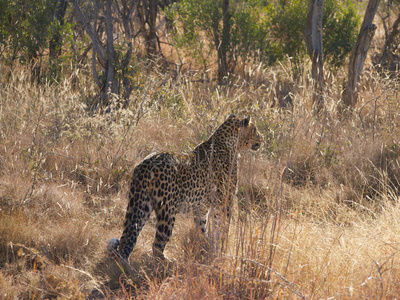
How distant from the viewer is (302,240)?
3984 mm

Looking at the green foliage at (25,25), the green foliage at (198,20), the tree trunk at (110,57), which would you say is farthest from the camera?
the green foliage at (198,20)

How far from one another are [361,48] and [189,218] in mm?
5536

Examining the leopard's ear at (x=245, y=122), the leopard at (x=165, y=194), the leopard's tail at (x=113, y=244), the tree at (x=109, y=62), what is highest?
the tree at (x=109, y=62)

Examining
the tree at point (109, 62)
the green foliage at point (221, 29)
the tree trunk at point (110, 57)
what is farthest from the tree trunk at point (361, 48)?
the tree trunk at point (110, 57)

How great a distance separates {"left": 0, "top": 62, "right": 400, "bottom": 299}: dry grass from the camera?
11.1ft

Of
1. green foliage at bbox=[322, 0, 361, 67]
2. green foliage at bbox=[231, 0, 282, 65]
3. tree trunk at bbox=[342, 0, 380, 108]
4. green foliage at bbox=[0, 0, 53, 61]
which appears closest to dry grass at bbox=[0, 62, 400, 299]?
tree trunk at bbox=[342, 0, 380, 108]

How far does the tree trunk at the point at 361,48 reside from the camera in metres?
8.55

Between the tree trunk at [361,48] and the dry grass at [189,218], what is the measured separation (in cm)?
50

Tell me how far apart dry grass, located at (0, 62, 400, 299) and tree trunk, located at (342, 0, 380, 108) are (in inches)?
19.5

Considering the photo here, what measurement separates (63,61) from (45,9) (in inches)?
47.1

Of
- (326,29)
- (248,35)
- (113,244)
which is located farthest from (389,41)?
(113,244)

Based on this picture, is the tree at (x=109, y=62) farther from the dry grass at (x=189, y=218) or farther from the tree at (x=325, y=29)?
the tree at (x=325, y=29)

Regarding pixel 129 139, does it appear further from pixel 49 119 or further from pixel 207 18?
pixel 207 18

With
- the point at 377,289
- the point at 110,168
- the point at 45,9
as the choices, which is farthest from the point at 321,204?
the point at 45,9
